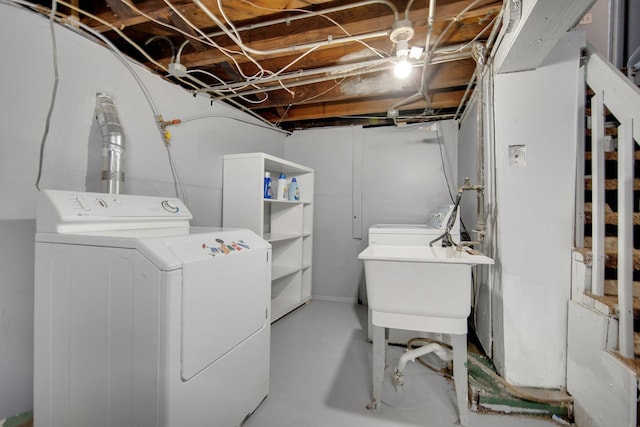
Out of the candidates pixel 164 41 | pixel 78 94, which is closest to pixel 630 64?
pixel 164 41

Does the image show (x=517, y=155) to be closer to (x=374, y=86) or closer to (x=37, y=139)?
(x=374, y=86)

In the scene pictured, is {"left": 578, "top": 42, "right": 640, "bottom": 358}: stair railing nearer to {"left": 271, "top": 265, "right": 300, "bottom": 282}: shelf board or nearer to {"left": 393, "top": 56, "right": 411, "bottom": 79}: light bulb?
{"left": 393, "top": 56, "right": 411, "bottom": 79}: light bulb

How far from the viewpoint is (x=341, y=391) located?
1633mm

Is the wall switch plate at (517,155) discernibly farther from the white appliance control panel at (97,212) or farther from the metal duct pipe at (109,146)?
the metal duct pipe at (109,146)

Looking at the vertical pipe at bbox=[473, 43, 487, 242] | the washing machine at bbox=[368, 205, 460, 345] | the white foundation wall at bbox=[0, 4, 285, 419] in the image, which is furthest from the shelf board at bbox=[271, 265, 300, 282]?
the vertical pipe at bbox=[473, 43, 487, 242]

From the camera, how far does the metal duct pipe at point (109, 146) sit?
1.46m

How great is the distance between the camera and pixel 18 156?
1.24 meters

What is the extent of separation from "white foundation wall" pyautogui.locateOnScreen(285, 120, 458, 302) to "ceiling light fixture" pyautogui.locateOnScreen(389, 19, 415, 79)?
Result: 60.5 inches

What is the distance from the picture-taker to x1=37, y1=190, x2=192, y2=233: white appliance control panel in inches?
42.9

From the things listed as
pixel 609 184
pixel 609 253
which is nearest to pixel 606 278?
pixel 609 253

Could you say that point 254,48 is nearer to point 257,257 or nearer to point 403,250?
point 257,257

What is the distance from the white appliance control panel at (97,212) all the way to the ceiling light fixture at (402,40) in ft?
5.08

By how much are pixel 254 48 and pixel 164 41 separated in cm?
63

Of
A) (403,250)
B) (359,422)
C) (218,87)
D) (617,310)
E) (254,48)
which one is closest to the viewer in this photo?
(617,310)
